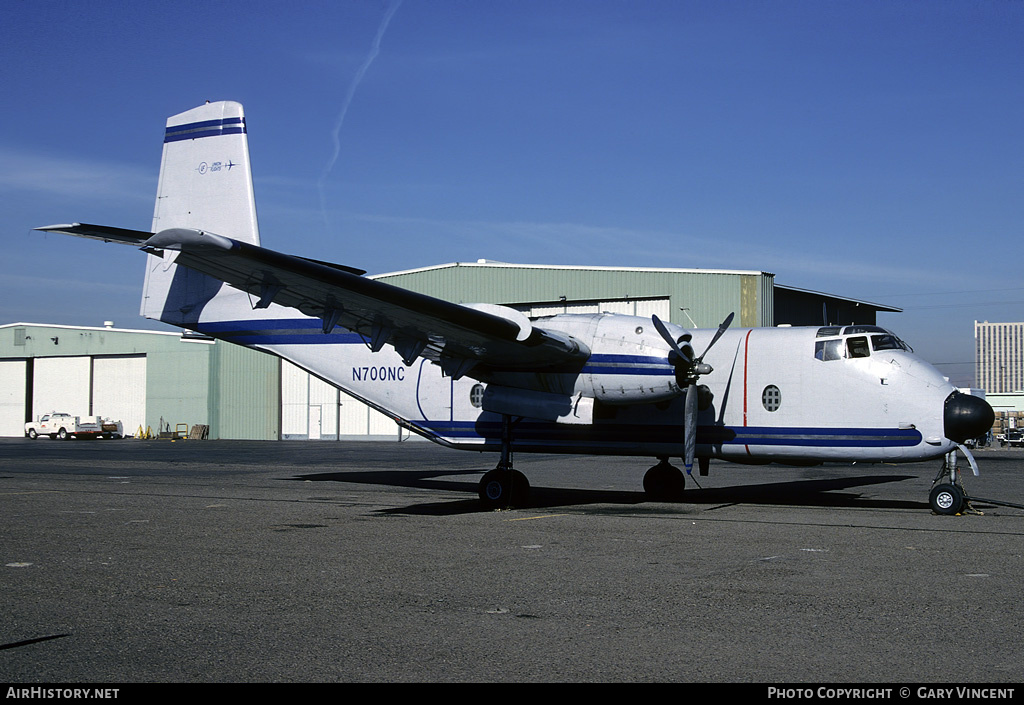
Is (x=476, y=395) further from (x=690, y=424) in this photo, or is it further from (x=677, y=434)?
(x=690, y=424)

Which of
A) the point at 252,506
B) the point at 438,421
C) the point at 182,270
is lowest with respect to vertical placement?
the point at 252,506

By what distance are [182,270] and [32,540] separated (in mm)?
9370

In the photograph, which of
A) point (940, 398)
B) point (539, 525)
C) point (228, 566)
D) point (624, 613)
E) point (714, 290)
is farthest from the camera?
point (714, 290)

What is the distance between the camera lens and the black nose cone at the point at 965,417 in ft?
43.8

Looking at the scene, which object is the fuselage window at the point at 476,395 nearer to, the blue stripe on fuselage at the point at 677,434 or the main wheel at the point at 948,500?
the blue stripe on fuselage at the point at 677,434

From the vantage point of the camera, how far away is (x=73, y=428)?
5675 cm

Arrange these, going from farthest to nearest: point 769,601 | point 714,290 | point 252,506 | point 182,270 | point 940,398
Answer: point 714,290 < point 182,270 < point 252,506 < point 940,398 < point 769,601

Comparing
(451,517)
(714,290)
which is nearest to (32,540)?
(451,517)

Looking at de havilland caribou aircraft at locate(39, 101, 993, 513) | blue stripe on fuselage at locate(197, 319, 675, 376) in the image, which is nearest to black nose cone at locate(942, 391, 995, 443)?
de havilland caribou aircraft at locate(39, 101, 993, 513)

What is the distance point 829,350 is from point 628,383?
3.44 meters

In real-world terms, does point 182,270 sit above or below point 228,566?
above

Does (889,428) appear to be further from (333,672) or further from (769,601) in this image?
(333,672)

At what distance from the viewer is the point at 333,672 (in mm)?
5406

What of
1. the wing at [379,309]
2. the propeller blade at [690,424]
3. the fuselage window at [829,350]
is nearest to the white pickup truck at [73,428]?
the wing at [379,309]
